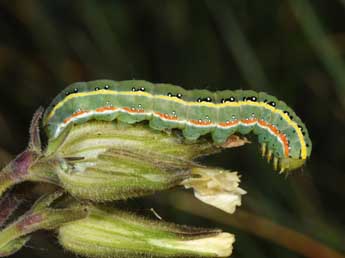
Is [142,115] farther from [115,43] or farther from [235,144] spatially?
[115,43]

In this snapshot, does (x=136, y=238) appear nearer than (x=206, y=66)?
Yes

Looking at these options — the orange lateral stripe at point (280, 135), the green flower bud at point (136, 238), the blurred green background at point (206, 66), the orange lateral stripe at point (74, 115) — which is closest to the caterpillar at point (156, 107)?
the orange lateral stripe at point (74, 115)

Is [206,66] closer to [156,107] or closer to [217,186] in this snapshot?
[156,107]

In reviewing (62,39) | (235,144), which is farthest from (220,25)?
(235,144)

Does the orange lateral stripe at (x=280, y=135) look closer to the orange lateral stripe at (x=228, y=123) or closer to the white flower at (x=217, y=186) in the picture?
the orange lateral stripe at (x=228, y=123)

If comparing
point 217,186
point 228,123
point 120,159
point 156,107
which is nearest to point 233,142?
point 228,123

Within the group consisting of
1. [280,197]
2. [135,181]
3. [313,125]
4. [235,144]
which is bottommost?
[135,181]
